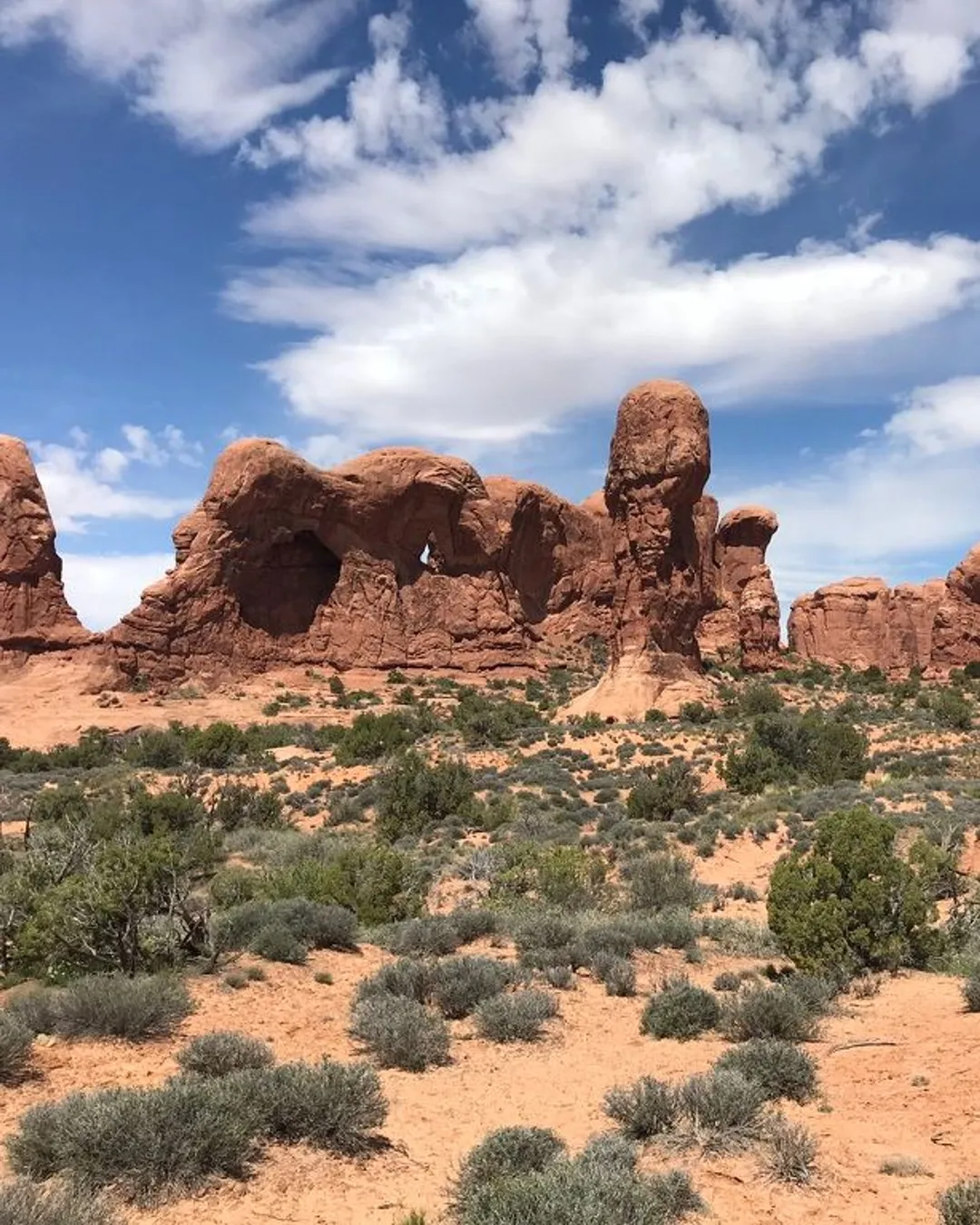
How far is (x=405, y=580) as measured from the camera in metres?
48.5

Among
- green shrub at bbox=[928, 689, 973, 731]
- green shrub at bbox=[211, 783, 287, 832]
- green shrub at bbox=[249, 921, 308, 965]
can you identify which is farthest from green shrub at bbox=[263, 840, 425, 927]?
green shrub at bbox=[928, 689, 973, 731]

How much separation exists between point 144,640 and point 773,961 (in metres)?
37.1

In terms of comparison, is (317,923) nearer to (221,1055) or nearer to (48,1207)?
(221,1055)

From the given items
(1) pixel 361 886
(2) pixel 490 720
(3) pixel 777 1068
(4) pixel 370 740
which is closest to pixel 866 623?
(2) pixel 490 720

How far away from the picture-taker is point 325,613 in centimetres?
4709

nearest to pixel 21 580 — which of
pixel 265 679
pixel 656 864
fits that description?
pixel 265 679

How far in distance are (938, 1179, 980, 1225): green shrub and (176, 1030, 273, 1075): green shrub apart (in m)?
4.22

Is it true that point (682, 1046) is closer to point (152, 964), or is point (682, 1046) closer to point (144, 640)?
point (152, 964)

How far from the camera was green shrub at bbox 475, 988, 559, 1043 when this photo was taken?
7.20m

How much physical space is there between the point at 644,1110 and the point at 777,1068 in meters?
1.17

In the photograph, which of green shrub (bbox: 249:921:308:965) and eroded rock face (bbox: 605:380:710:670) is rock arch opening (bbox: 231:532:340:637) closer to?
eroded rock face (bbox: 605:380:710:670)

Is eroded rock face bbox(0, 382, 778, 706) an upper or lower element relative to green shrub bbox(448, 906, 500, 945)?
upper

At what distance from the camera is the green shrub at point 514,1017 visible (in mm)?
7199

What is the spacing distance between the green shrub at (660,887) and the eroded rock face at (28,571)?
36.2 meters
